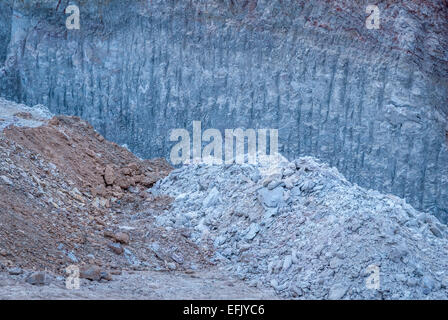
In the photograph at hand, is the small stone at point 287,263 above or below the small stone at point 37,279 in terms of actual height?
below

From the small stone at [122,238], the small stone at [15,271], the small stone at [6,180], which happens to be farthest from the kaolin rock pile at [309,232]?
the small stone at [15,271]

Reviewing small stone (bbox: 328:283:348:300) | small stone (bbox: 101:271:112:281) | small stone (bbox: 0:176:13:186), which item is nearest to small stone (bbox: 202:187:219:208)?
small stone (bbox: 101:271:112:281)

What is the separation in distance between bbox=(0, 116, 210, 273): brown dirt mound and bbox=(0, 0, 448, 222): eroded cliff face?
6.09 feet

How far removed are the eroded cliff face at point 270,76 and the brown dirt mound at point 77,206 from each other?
6.09ft

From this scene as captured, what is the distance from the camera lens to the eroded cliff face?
426 inches

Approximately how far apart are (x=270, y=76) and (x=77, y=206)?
4.86m

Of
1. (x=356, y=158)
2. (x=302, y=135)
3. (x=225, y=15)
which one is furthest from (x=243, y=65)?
(x=356, y=158)

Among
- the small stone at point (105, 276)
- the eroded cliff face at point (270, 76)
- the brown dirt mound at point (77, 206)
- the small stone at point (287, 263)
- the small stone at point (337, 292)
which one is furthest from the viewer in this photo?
the eroded cliff face at point (270, 76)

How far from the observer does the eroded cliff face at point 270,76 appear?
426 inches

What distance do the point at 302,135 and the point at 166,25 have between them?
3461mm

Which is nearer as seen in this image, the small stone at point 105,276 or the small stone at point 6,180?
the small stone at point 105,276

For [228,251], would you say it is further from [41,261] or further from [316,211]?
[41,261]

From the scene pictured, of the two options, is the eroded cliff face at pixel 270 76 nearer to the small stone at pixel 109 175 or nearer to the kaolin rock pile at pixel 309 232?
the small stone at pixel 109 175

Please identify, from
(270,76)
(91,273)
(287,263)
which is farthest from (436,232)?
(270,76)
